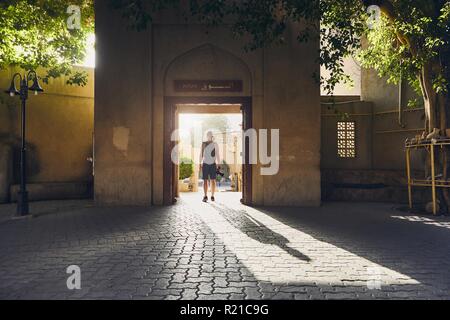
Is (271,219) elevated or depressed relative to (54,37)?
depressed

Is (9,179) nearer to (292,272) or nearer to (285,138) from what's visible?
(285,138)

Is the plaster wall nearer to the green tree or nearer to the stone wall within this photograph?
the green tree

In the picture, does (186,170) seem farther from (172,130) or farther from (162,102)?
(162,102)

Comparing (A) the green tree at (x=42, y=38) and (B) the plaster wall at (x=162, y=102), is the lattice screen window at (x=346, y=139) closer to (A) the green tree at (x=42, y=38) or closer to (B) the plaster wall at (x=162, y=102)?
(B) the plaster wall at (x=162, y=102)

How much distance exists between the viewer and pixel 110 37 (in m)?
10.6

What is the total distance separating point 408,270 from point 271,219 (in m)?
4.03

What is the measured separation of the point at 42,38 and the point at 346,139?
445 inches

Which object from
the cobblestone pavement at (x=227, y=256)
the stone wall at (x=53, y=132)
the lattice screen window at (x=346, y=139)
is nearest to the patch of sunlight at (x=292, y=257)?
the cobblestone pavement at (x=227, y=256)

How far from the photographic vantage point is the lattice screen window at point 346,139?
13008mm

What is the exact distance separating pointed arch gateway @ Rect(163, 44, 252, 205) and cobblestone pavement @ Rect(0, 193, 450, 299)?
2708 mm

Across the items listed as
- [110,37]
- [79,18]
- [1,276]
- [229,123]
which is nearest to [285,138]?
[110,37]

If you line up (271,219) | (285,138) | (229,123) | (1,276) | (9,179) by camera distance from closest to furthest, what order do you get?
(1,276)
(271,219)
(285,138)
(9,179)
(229,123)

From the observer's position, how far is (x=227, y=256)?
4984mm

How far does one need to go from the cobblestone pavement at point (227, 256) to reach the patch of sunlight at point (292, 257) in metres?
0.01
